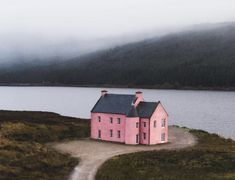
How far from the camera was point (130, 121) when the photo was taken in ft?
223

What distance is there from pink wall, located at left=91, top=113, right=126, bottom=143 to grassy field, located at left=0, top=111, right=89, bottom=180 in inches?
156

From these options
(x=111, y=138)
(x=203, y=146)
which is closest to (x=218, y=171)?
(x=203, y=146)

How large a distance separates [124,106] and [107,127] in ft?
15.0

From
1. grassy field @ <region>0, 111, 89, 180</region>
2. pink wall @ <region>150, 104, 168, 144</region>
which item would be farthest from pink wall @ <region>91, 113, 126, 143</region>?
pink wall @ <region>150, 104, 168, 144</region>

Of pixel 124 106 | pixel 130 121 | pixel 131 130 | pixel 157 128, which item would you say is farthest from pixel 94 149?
pixel 157 128

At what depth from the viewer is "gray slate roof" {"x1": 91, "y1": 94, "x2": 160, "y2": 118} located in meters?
68.7

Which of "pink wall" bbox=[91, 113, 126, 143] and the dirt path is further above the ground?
"pink wall" bbox=[91, 113, 126, 143]

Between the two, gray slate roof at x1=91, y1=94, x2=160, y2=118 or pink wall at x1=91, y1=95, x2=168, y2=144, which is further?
gray slate roof at x1=91, y1=94, x2=160, y2=118

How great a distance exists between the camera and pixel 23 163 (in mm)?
48812

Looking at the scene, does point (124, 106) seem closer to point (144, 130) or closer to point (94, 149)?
point (144, 130)

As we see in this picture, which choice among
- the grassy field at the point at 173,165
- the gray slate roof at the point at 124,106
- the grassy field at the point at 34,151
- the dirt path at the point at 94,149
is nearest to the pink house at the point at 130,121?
the gray slate roof at the point at 124,106

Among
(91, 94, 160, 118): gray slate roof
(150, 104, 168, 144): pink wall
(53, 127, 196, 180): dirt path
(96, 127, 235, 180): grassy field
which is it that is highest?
(91, 94, 160, 118): gray slate roof

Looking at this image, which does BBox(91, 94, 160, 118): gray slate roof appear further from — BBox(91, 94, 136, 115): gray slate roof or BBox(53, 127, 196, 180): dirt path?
BBox(53, 127, 196, 180): dirt path

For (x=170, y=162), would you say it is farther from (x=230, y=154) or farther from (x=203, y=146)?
(x=203, y=146)
